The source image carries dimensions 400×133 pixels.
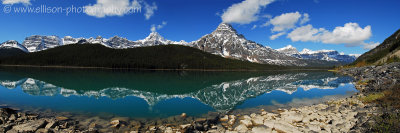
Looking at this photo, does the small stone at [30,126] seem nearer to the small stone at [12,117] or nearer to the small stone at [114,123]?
the small stone at [12,117]

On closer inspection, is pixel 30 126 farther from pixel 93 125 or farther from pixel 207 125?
pixel 207 125

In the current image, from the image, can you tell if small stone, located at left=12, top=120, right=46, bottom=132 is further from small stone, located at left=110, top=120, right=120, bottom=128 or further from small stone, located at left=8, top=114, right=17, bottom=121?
small stone, located at left=110, top=120, right=120, bottom=128

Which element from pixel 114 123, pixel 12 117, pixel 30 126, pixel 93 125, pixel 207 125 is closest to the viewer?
pixel 30 126

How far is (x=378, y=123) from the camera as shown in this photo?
420 inches

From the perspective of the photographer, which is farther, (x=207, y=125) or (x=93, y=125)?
(x=207, y=125)

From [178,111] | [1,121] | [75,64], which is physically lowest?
[178,111]

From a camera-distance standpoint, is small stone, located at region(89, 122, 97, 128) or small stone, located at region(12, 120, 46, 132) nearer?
small stone, located at region(12, 120, 46, 132)

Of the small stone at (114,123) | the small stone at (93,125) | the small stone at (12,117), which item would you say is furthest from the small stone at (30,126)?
the small stone at (114,123)

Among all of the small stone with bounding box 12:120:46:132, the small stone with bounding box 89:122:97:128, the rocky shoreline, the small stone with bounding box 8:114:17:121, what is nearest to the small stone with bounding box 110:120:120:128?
the rocky shoreline

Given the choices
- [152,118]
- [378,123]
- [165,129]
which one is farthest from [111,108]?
[378,123]

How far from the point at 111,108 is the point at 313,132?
826 inches

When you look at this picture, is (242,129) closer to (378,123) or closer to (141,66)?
(378,123)

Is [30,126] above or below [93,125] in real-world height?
above

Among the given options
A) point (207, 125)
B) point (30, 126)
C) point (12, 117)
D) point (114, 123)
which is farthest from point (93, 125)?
point (207, 125)
